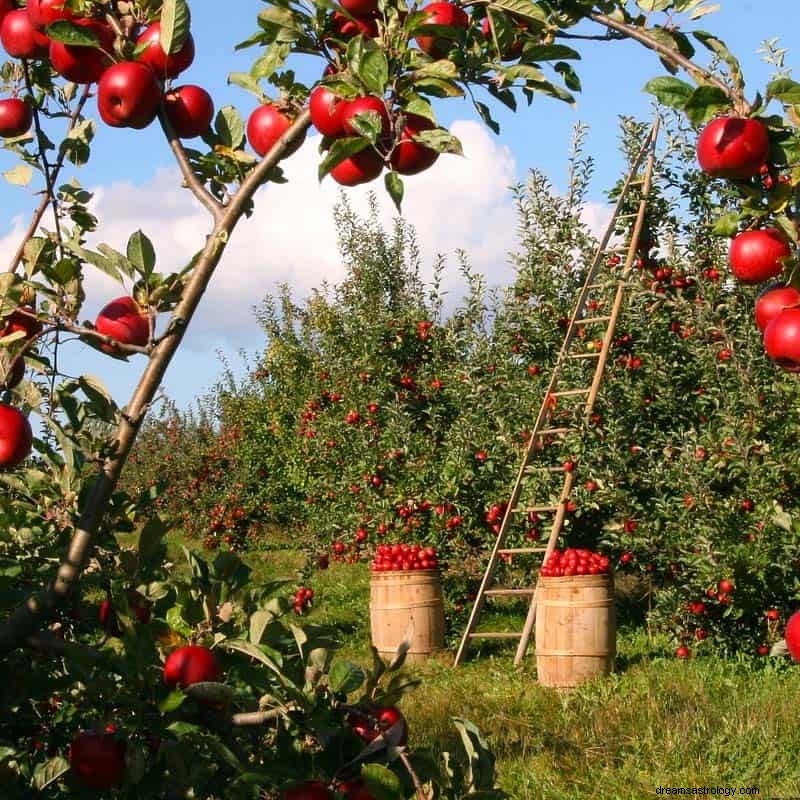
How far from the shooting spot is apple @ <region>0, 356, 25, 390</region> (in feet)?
4.19

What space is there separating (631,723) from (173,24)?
3.91 m

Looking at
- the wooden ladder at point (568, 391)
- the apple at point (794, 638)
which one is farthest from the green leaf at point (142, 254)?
the wooden ladder at point (568, 391)

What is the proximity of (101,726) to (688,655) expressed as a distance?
5.03 metres

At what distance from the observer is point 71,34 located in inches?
44.8

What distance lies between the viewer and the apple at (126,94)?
114 cm

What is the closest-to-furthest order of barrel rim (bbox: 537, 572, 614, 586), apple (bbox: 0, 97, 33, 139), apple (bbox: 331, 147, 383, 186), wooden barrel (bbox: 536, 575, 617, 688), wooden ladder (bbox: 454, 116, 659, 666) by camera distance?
apple (bbox: 331, 147, 383, 186) < apple (bbox: 0, 97, 33, 139) < wooden barrel (bbox: 536, 575, 617, 688) < barrel rim (bbox: 537, 572, 614, 586) < wooden ladder (bbox: 454, 116, 659, 666)

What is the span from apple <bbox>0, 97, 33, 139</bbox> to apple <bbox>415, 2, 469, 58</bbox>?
0.63 meters

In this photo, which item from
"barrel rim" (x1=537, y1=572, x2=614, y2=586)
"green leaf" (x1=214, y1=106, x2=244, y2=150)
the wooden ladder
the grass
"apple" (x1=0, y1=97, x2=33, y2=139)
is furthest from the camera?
the wooden ladder

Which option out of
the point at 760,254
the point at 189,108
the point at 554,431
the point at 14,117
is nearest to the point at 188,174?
the point at 189,108

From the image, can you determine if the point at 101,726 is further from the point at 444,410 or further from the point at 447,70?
the point at 444,410

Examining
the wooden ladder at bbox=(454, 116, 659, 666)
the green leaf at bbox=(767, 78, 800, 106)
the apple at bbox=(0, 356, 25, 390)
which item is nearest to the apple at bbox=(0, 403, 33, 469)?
the apple at bbox=(0, 356, 25, 390)

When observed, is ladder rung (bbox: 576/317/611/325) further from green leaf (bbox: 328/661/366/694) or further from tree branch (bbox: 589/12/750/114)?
green leaf (bbox: 328/661/366/694)

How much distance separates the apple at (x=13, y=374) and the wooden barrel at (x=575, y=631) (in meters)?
4.41

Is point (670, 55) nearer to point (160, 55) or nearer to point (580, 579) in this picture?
point (160, 55)
